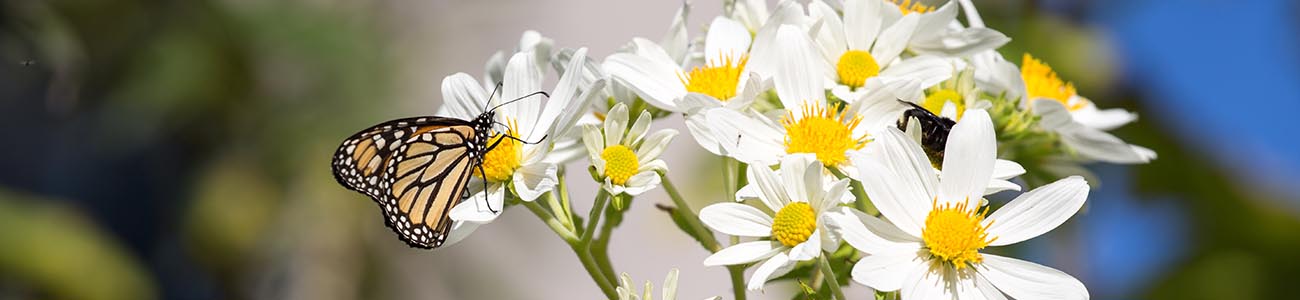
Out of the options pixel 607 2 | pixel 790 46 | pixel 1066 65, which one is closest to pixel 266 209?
pixel 607 2

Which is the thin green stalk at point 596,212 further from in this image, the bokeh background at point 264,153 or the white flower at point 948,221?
the bokeh background at point 264,153

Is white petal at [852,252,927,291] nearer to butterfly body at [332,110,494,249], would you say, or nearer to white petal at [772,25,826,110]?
white petal at [772,25,826,110]

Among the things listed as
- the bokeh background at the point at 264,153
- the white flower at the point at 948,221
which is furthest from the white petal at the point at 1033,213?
the bokeh background at the point at 264,153

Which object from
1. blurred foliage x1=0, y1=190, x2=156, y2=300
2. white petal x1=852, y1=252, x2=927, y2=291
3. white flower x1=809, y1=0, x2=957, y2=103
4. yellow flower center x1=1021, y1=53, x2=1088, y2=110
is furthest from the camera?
blurred foliage x1=0, y1=190, x2=156, y2=300

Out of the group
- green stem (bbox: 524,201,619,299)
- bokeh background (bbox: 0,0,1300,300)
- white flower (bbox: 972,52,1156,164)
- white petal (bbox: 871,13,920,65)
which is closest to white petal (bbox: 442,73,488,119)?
green stem (bbox: 524,201,619,299)

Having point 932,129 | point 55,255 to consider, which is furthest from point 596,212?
point 55,255

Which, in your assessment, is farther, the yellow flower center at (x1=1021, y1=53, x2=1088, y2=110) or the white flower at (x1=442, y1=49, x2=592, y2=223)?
the yellow flower center at (x1=1021, y1=53, x2=1088, y2=110)

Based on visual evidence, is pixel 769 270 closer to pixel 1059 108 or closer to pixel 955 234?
pixel 955 234
